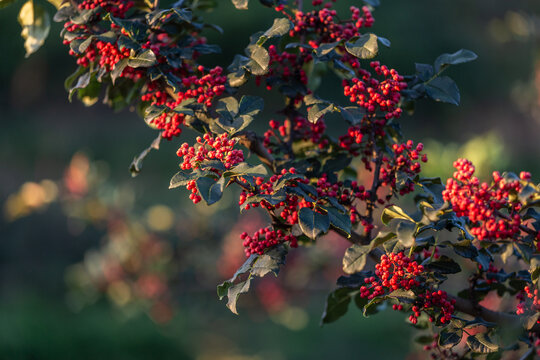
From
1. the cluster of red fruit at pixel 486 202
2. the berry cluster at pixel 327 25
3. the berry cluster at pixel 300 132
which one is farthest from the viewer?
the berry cluster at pixel 300 132

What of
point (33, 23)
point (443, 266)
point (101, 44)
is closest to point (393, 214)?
point (443, 266)

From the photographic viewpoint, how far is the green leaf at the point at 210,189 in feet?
2.76

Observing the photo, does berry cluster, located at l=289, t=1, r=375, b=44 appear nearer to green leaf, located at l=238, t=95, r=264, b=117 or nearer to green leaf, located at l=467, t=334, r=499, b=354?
green leaf, located at l=238, t=95, r=264, b=117

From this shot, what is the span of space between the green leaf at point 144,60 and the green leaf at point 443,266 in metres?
0.59

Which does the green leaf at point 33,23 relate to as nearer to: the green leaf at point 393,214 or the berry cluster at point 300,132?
the berry cluster at point 300,132

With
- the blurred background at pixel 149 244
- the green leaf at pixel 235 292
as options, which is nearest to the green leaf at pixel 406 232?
the green leaf at pixel 235 292

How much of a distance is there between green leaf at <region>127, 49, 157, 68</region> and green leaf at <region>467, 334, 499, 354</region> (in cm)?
71

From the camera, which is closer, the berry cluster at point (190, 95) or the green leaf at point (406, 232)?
the green leaf at point (406, 232)

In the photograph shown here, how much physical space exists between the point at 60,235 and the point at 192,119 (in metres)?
6.13

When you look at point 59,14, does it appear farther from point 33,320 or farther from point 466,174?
point 33,320

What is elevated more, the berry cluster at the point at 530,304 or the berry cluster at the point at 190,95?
the berry cluster at the point at 190,95

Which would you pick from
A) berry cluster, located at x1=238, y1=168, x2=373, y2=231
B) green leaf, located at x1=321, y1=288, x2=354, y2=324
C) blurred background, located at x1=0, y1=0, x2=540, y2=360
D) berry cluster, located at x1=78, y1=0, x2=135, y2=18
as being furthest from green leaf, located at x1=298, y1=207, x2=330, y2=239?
blurred background, located at x1=0, y1=0, x2=540, y2=360

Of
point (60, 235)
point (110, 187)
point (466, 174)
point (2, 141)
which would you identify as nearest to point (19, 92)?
point (2, 141)

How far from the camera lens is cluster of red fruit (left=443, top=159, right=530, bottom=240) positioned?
83 cm
